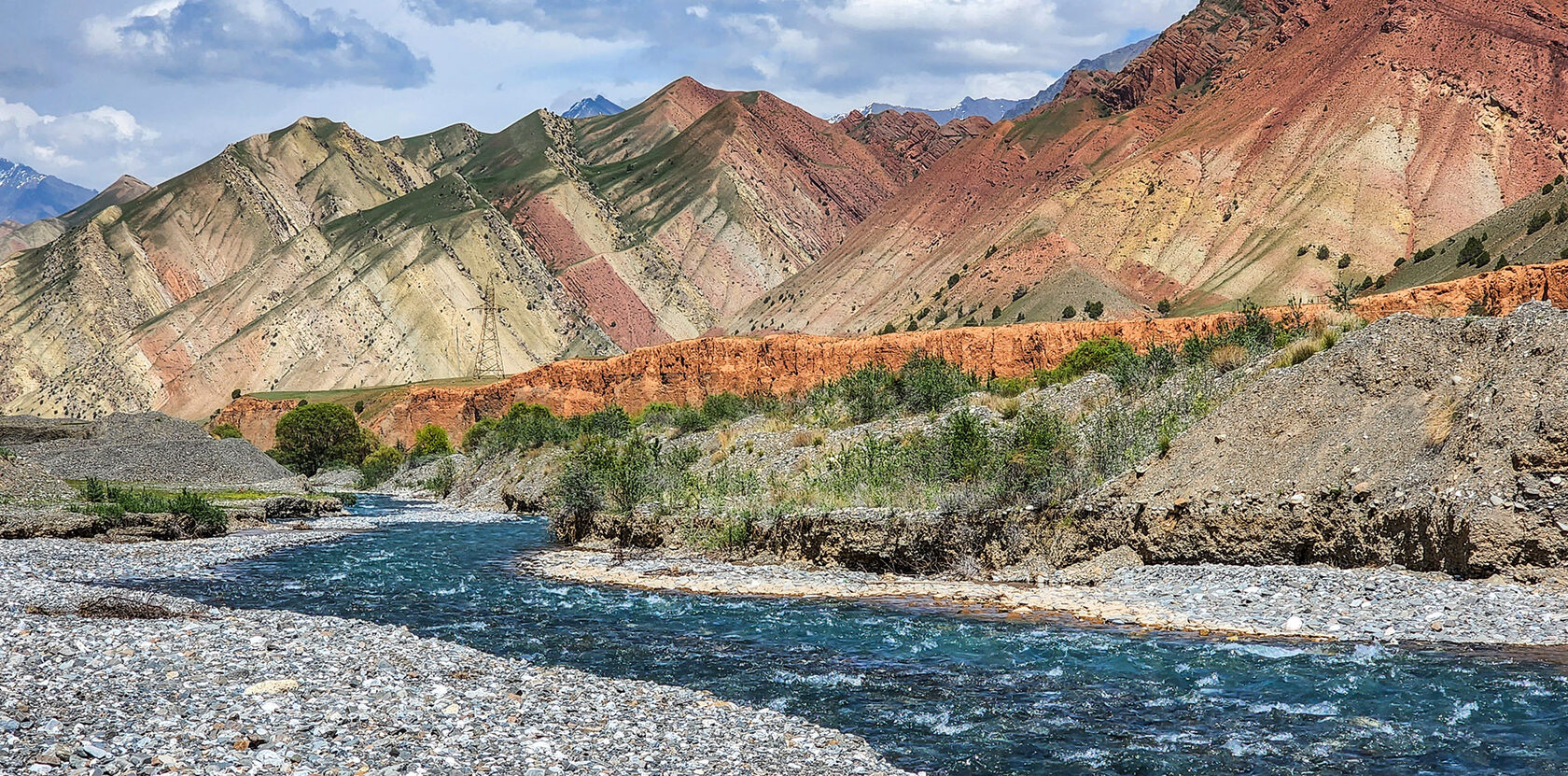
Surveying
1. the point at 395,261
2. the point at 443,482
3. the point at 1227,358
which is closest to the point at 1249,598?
the point at 1227,358

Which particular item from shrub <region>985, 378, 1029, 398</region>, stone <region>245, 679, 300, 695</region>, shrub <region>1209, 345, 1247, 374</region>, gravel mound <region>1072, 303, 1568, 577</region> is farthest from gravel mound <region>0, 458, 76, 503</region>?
shrub <region>1209, 345, 1247, 374</region>

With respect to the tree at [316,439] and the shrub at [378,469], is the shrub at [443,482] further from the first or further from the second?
the tree at [316,439]

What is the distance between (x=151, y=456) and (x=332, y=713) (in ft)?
186

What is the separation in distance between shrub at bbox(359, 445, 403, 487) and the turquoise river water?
6320 cm

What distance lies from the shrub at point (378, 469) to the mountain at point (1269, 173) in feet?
159

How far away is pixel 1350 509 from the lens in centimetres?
1731

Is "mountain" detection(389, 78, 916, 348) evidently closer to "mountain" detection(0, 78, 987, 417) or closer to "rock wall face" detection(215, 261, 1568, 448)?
"mountain" detection(0, 78, 987, 417)

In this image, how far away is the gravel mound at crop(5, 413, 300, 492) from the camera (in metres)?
56.4

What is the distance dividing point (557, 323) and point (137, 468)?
89.8 meters

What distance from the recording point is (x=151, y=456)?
5856 centimetres

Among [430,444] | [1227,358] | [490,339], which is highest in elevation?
[490,339]

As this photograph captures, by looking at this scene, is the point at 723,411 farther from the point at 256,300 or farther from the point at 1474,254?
the point at 256,300

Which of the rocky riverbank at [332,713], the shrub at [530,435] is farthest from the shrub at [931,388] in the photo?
the rocky riverbank at [332,713]

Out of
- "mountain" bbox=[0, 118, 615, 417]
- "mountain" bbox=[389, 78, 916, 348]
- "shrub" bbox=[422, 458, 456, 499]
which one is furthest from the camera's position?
Answer: "mountain" bbox=[389, 78, 916, 348]
